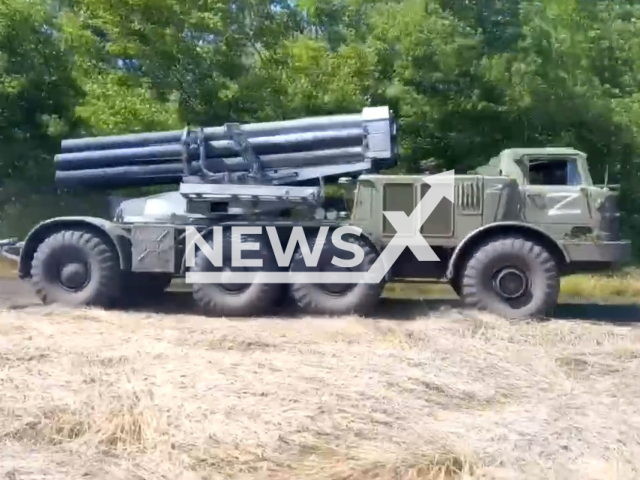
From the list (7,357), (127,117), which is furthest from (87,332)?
(127,117)

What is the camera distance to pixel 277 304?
1114 cm

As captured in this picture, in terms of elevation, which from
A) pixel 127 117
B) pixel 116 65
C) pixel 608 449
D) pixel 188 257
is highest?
pixel 116 65

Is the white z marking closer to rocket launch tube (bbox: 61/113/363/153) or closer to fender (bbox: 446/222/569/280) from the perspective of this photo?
fender (bbox: 446/222/569/280)

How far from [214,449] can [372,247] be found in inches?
205

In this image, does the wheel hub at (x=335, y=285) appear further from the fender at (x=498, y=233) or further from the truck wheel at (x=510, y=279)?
the truck wheel at (x=510, y=279)

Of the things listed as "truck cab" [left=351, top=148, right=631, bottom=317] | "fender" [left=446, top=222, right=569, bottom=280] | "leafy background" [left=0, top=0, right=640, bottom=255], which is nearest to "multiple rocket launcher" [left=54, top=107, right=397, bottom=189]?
"truck cab" [left=351, top=148, right=631, bottom=317]

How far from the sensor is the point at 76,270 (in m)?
11.1

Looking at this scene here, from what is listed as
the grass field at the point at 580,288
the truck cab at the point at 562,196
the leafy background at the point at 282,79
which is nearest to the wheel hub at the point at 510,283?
the truck cab at the point at 562,196

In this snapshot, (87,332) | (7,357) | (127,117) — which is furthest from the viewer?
(127,117)

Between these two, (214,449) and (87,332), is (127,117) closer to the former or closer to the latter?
(87,332)

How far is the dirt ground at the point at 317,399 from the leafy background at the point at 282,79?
6.81 meters

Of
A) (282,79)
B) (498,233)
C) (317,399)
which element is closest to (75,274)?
(498,233)

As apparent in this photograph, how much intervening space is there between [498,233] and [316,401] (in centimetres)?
460

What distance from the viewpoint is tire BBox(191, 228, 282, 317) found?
10773 mm
